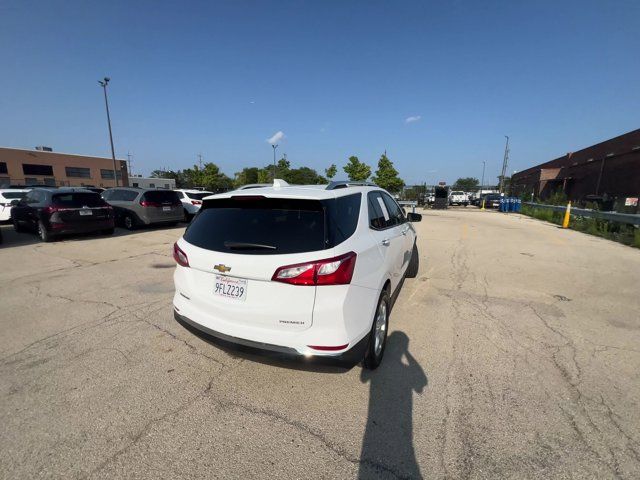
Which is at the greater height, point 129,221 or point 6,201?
point 6,201

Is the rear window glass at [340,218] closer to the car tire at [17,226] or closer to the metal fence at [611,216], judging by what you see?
the metal fence at [611,216]

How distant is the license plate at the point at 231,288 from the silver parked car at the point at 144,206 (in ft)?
36.2

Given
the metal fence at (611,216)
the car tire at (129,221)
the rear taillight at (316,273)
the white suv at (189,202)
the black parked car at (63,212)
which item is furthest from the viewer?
the white suv at (189,202)

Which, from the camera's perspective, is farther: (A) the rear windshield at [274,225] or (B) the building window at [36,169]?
(B) the building window at [36,169]

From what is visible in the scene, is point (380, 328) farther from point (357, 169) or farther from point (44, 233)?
point (357, 169)

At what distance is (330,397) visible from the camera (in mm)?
2648

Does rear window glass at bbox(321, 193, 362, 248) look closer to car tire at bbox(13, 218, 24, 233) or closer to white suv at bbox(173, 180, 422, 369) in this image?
white suv at bbox(173, 180, 422, 369)

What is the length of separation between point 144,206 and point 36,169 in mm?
57476

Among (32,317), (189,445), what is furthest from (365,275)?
(32,317)

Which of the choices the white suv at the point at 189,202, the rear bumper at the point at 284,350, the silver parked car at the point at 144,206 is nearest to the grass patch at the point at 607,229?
the rear bumper at the point at 284,350

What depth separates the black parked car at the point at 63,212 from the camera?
9.08 meters

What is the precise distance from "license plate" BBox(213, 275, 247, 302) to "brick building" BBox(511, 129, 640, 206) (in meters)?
23.7

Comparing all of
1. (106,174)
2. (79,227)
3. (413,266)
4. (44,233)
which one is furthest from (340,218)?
(106,174)

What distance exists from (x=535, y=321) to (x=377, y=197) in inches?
110
